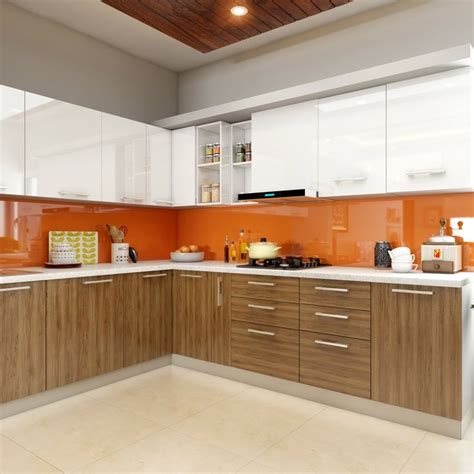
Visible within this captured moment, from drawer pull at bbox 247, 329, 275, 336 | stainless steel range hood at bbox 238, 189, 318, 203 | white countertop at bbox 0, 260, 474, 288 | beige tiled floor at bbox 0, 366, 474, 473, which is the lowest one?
beige tiled floor at bbox 0, 366, 474, 473

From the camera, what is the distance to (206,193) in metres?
3.79

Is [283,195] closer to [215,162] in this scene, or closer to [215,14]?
[215,162]

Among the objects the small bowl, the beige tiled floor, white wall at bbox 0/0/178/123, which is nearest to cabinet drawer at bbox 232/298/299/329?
the beige tiled floor

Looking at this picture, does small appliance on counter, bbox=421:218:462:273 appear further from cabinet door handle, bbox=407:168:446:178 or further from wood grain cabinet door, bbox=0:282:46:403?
wood grain cabinet door, bbox=0:282:46:403

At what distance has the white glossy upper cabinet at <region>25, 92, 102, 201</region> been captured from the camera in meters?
2.94

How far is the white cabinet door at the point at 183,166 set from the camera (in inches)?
151

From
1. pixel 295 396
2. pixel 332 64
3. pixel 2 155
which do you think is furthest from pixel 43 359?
pixel 332 64

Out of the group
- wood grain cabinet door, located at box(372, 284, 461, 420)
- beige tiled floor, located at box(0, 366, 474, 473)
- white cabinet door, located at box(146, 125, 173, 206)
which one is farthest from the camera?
white cabinet door, located at box(146, 125, 173, 206)

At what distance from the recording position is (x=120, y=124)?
3.52 m

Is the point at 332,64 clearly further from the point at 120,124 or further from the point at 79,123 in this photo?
the point at 79,123

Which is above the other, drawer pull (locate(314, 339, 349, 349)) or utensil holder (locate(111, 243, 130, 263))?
utensil holder (locate(111, 243, 130, 263))

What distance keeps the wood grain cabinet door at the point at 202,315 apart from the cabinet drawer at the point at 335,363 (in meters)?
0.68

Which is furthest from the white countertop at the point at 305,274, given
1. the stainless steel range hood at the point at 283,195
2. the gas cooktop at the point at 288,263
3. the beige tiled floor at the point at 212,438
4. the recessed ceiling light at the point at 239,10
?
the recessed ceiling light at the point at 239,10

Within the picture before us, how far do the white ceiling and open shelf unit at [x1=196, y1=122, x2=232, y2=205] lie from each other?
76cm
